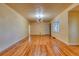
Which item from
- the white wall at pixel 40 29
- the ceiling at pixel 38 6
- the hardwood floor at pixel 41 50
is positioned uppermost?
the ceiling at pixel 38 6

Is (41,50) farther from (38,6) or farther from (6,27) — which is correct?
(38,6)

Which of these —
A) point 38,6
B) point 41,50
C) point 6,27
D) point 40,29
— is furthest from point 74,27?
→ point 40,29

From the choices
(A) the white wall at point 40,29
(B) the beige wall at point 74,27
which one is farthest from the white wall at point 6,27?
(A) the white wall at point 40,29

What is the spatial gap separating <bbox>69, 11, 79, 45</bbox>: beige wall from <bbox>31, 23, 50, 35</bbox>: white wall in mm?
11083

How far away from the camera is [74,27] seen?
6691 mm

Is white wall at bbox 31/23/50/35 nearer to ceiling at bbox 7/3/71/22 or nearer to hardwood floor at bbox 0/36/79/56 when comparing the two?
ceiling at bbox 7/3/71/22

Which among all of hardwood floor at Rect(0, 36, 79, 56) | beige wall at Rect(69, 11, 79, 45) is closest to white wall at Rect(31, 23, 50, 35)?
beige wall at Rect(69, 11, 79, 45)

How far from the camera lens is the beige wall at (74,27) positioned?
6660 mm

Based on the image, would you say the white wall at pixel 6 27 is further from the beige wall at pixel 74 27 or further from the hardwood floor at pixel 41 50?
the beige wall at pixel 74 27

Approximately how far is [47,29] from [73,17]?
1119 centimetres

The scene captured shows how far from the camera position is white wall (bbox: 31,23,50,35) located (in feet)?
58.6

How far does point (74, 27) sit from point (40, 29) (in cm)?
1146

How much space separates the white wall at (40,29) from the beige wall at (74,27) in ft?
36.4

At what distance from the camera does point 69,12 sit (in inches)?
260
